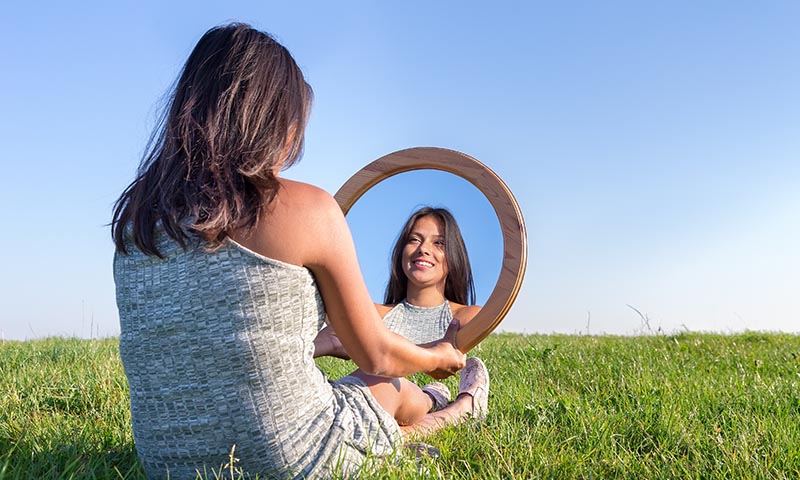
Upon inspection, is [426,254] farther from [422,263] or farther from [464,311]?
[464,311]

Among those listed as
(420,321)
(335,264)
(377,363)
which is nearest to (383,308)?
(420,321)

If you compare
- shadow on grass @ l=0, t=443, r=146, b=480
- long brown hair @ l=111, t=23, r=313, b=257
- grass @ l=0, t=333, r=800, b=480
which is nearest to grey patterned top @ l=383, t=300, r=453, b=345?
grass @ l=0, t=333, r=800, b=480

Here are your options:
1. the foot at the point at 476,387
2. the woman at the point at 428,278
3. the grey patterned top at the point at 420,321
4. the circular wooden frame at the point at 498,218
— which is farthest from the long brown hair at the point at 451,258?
the foot at the point at 476,387

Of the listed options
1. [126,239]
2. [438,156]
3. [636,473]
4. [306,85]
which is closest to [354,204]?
[438,156]

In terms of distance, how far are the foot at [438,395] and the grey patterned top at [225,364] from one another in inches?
73.5

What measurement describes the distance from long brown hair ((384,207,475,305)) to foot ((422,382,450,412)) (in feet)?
2.53

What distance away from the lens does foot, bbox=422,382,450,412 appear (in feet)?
15.8

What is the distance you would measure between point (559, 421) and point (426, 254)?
1328 millimetres

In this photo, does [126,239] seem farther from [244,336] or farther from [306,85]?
[306,85]

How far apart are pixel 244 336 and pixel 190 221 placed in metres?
0.48

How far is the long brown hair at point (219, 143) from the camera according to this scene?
2604 millimetres

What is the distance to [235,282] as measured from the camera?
8.55ft

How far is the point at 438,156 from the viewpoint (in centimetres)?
450

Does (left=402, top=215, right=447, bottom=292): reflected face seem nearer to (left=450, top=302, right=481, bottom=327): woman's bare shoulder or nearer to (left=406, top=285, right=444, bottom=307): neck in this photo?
(left=406, top=285, right=444, bottom=307): neck
